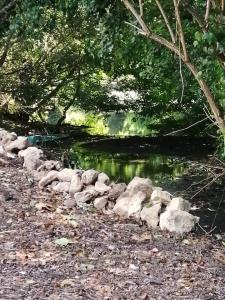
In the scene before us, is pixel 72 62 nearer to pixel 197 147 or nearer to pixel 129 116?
pixel 129 116

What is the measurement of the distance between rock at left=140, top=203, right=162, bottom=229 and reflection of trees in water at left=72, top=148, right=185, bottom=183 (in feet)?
11.9

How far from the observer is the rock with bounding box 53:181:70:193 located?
6030 mm

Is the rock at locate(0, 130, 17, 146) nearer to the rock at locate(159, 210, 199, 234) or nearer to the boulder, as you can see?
the boulder

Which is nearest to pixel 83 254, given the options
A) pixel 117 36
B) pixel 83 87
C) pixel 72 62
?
pixel 117 36

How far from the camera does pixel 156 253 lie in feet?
14.0

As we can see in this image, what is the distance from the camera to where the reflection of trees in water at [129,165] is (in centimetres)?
930

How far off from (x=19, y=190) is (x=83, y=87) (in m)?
9.42

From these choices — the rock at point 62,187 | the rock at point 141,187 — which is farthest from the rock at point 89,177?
the rock at point 141,187

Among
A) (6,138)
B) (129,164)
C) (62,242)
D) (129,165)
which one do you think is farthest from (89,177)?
(129,164)

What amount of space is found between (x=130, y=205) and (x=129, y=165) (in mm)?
5149

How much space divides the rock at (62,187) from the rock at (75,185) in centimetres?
8

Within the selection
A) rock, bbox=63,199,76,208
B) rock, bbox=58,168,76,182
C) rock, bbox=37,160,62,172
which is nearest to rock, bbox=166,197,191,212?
rock, bbox=63,199,76,208

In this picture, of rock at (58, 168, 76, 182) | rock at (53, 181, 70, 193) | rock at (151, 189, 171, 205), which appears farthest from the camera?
rock at (58, 168, 76, 182)

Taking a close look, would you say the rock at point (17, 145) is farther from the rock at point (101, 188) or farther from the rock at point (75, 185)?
the rock at point (101, 188)
